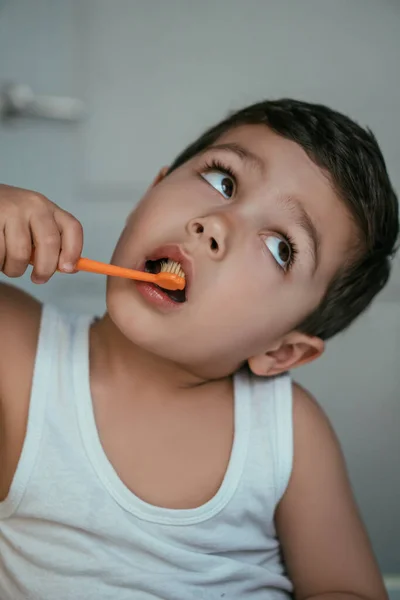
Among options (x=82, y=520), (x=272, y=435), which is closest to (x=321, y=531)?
(x=272, y=435)

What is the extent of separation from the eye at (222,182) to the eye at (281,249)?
0.06 metres

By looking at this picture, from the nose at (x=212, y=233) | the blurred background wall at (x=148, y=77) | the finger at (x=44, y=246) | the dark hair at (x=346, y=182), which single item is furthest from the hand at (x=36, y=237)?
the blurred background wall at (x=148, y=77)

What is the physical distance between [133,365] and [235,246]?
18cm

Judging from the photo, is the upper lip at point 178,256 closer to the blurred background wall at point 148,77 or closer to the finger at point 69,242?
the finger at point 69,242

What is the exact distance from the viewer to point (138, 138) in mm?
1020

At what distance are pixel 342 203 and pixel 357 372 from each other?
1.71 feet

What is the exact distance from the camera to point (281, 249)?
665mm

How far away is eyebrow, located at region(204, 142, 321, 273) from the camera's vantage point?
2.14 feet

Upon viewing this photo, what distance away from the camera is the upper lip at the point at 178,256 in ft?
2.02

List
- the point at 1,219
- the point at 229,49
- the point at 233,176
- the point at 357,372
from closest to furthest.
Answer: the point at 1,219 → the point at 233,176 → the point at 229,49 → the point at 357,372

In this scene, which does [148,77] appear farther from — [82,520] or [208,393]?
[82,520]

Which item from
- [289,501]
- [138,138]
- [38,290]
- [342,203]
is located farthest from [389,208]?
[38,290]

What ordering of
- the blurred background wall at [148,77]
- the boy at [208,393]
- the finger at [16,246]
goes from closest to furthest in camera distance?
the finger at [16,246], the boy at [208,393], the blurred background wall at [148,77]

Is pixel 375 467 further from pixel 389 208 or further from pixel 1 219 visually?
pixel 1 219
